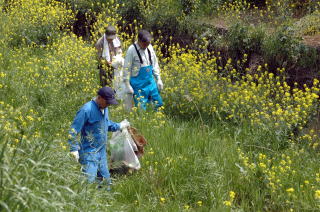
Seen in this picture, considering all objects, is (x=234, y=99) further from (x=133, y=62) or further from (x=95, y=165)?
(x=95, y=165)

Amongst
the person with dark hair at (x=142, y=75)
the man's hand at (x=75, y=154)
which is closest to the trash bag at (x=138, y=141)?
the man's hand at (x=75, y=154)

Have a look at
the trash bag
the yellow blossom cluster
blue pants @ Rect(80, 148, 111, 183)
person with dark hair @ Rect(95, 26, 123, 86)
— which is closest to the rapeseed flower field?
the yellow blossom cluster

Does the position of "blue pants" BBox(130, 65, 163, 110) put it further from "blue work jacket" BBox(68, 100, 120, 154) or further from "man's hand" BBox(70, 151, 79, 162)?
"man's hand" BBox(70, 151, 79, 162)

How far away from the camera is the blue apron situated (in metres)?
7.88

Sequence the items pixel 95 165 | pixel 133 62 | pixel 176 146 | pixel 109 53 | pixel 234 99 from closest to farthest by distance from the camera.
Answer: pixel 95 165, pixel 176 146, pixel 133 62, pixel 234 99, pixel 109 53

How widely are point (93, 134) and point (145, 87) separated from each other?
2.50 meters

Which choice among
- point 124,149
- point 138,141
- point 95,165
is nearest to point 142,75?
point 138,141

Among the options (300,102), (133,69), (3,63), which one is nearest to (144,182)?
(133,69)

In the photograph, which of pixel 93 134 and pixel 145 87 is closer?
pixel 93 134

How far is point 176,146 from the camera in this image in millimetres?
6574

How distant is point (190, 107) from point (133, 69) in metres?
1.21

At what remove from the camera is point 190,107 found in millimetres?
8188

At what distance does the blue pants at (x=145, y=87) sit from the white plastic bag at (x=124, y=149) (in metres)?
1.87

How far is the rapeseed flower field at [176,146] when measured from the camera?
4086mm
